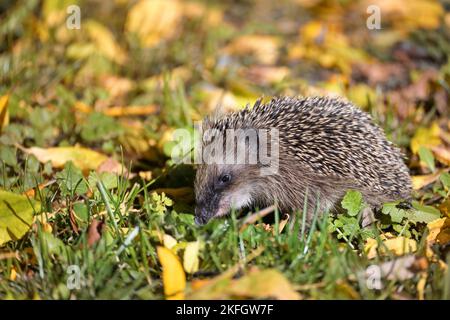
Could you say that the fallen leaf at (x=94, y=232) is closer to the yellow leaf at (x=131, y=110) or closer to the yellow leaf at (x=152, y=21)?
the yellow leaf at (x=131, y=110)

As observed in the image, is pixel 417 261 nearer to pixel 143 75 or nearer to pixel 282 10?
pixel 143 75

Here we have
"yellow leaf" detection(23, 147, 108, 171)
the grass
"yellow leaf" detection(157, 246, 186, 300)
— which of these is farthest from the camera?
"yellow leaf" detection(23, 147, 108, 171)

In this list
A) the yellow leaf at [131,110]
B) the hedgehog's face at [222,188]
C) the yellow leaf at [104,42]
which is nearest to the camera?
the hedgehog's face at [222,188]

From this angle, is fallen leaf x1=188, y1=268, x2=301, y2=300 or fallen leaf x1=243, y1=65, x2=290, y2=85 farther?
fallen leaf x1=243, y1=65, x2=290, y2=85

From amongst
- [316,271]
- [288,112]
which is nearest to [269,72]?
[288,112]

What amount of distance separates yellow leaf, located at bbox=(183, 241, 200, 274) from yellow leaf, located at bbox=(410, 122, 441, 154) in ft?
9.19

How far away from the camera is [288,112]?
5.30 m

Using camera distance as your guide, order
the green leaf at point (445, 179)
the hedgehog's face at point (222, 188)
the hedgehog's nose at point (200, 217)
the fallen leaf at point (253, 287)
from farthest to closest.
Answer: the green leaf at point (445, 179) < the hedgehog's face at point (222, 188) < the hedgehog's nose at point (200, 217) < the fallen leaf at point (253, 287)

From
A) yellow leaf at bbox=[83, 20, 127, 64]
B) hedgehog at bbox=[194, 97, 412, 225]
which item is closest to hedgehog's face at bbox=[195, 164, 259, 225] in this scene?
hedgehog at bbox=[194, 97, 412, 225]

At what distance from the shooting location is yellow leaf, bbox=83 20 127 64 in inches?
324

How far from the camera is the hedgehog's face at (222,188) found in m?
4.97

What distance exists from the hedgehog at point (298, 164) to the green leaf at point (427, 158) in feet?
1.99

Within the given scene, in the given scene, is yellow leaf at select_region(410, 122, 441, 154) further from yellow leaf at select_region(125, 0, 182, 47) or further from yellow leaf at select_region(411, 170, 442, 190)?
yellow leaf at select_region(125, 0, 182, 47)

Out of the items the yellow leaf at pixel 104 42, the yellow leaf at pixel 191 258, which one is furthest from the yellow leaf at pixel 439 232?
the yellow leaf at pixel 104 42
